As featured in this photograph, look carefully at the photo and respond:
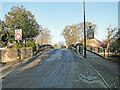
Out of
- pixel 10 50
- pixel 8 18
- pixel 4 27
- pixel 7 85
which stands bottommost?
pixel 7 85

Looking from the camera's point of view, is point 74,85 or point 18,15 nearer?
point 74,85

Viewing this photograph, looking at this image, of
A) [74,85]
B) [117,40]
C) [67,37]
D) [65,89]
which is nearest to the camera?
[65,89]

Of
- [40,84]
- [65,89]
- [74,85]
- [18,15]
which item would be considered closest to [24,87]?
[40,84]

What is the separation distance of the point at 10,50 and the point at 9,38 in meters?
9.48

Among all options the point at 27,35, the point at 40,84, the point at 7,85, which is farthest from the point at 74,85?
the point at 27,35

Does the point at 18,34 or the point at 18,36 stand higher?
the point at 18,34

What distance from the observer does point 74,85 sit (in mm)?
5496

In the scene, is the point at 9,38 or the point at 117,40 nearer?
the point at 117,40

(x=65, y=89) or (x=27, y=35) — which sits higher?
(x=27, y=35)

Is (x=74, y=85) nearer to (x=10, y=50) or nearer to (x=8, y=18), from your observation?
(x=10, y=50)

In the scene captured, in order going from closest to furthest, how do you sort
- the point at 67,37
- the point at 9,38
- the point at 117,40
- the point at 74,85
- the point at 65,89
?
the point at 65,89 < the point at 74,85 < the point at 117,40 < the point at 9,38 < the point at 67,37

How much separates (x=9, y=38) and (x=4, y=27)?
2.43 metres

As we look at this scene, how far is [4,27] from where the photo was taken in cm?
2378

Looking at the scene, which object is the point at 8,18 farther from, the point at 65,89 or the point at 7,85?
the point at 65,89
